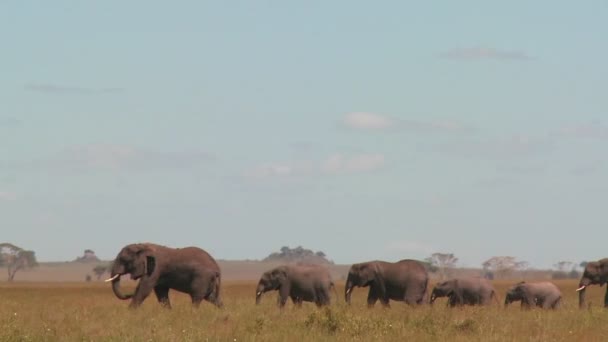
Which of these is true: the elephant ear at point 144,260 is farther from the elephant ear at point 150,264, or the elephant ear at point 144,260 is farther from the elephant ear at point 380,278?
the elephant ear at point 380,278

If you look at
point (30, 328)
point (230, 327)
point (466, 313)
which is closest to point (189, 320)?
point (230, 327)

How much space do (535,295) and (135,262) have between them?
605 inches

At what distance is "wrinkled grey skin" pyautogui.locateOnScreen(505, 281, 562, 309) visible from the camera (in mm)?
39844

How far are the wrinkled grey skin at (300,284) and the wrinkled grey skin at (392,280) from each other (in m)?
1.38

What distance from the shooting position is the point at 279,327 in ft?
74.9

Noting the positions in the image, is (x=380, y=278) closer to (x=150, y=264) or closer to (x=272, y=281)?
(x=272, y=281)

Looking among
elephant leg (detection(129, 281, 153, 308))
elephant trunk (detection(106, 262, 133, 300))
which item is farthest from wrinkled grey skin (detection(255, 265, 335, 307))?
elephant leg (detection(129, 281, 153, 308))

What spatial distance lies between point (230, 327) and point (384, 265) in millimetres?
15086

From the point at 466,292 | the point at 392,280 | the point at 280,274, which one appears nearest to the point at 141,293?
the point at 280,274

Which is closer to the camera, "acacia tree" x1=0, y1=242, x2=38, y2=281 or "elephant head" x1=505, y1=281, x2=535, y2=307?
"elephant head" x1=505, y1=281, x2=535, y2=307

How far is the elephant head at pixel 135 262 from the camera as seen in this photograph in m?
30.9

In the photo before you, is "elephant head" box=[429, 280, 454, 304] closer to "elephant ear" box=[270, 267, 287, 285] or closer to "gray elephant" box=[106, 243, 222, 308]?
"elephant ear" box=[270, 267, 287, 285]

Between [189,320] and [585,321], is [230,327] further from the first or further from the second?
[585,321]

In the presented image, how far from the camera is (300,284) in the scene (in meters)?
35.6
